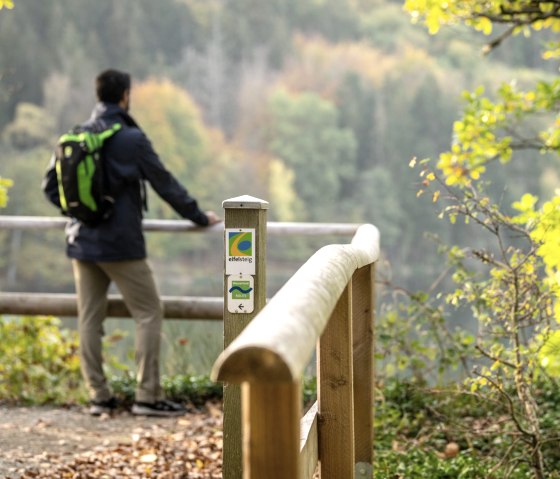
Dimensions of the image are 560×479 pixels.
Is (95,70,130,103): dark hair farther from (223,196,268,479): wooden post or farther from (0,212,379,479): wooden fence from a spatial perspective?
(223,196,268,479): wooden post

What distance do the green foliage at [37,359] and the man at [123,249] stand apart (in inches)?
29.4

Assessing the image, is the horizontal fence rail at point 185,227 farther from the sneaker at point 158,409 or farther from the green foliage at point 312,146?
the green foliage at point 312,146

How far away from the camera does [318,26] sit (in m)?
62.6

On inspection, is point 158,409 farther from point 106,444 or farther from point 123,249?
point 123,249

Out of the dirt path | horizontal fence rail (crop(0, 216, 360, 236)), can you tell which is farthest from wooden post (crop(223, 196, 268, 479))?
horizontal fence rail (crop(0, 216, 360, 236))

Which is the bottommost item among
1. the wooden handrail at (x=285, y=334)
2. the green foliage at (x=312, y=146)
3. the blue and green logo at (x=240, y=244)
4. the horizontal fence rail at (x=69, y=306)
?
the green foliage at (x=312, y=146)

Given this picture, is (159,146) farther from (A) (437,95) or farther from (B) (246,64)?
(A) (437,95)

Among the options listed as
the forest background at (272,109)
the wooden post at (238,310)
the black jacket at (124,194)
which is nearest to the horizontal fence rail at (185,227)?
the black jacket at (124,194)

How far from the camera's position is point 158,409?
5285mm

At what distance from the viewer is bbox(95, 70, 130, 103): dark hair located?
5.09 meters

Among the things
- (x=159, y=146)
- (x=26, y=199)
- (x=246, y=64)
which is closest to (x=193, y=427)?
(x=26, y=199)

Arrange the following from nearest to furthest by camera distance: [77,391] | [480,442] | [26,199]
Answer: [480,442], [77,391], [26,199]

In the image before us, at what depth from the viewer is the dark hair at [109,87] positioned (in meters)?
5.09

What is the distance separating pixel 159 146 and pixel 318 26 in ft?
50.1
